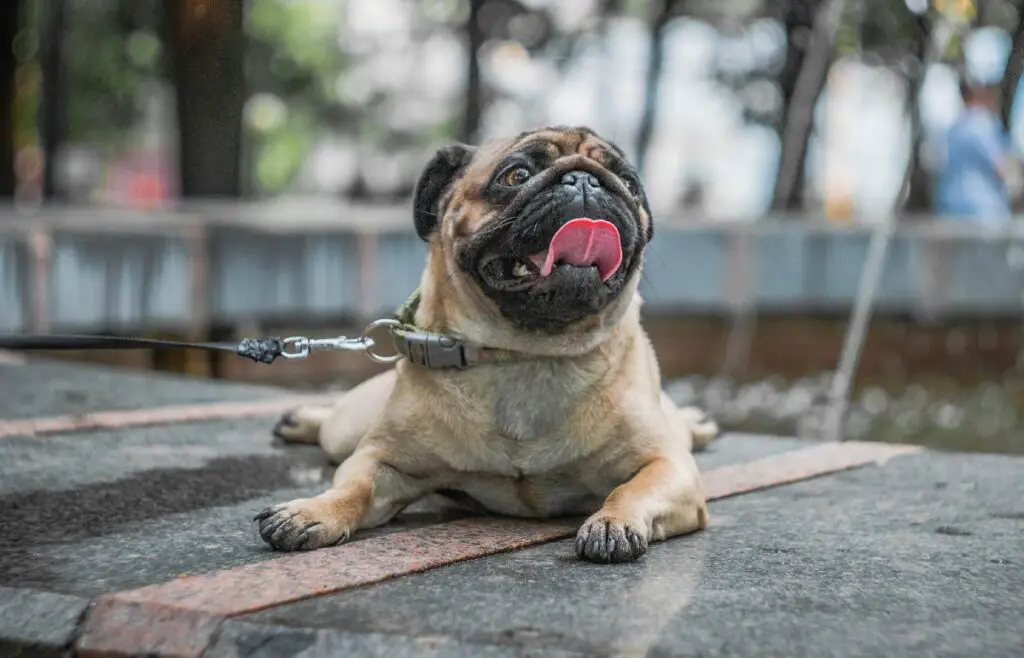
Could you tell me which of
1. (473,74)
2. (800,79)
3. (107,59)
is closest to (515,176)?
(800,79)

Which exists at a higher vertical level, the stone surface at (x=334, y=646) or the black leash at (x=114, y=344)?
the black leash at (x=114, y=344)

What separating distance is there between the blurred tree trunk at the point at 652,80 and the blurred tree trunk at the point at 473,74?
9.43 ft

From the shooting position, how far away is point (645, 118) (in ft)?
70.3

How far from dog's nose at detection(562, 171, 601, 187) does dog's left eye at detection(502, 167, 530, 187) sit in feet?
0.53

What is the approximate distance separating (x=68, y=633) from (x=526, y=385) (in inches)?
59.0

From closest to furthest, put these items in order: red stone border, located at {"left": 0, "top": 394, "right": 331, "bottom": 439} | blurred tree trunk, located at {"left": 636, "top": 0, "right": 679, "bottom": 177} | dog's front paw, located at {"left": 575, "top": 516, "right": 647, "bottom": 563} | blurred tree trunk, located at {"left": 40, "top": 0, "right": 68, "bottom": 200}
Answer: dog's front paw, located at {"left": 575, "top": 516, "right": 647, "bottom": 563} → red stone border, located at {"left": 0, "top": 394, "right": 331, "bottom": 439} → blurred tree trunk, located at {"left": 40, "top": 0, "right": 68, "bottom": 200} → blurred tree trunk, located at {"left": 636, "top": 0, "right": 679, "bottom": 177}

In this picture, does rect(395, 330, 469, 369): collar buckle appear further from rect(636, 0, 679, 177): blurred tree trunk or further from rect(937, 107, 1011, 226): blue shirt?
rect(636, 0, 679, 177): blurred tree trunk

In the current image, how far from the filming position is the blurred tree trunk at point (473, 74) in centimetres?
1998

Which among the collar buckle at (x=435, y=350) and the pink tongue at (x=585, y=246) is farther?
the collar buckle at (x=435, y=350)

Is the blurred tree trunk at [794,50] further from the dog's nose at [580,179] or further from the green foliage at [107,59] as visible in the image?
the dog's nose at [580,179]

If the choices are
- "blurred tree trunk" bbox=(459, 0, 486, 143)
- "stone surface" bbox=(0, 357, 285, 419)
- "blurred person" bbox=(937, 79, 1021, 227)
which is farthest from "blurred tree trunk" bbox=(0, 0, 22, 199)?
"blurred person" bbox=(937, 79, 1021, 227)

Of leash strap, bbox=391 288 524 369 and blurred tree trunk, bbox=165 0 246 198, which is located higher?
blurred tree trunk, bbox=165 0 246 198

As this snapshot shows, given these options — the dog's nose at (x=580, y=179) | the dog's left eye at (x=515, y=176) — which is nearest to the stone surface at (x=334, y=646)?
the dog's nose at (x=580, y=179)

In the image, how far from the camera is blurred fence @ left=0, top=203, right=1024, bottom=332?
991 cm
